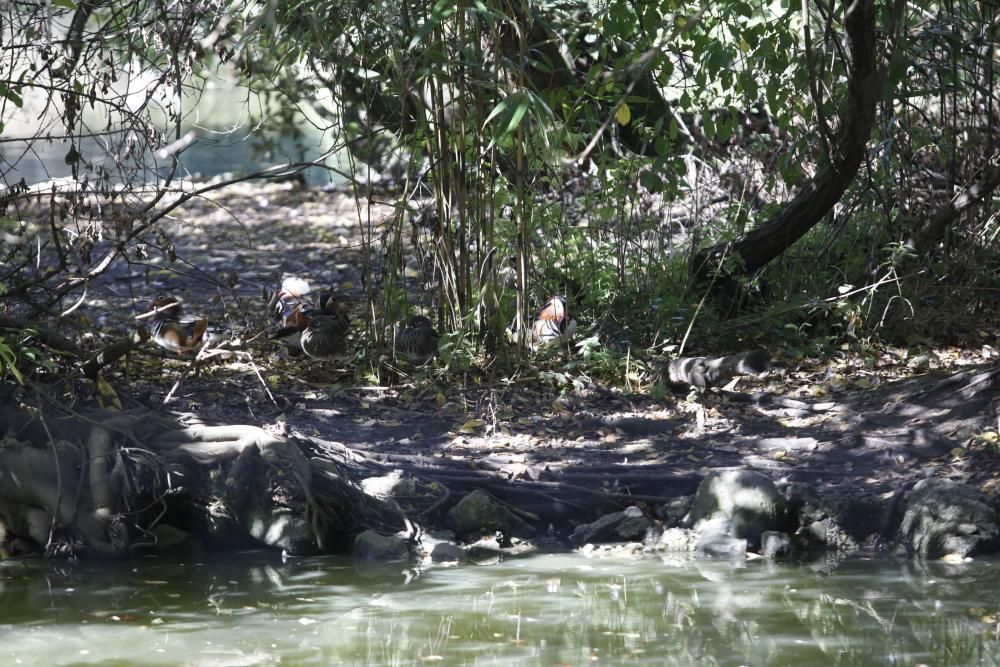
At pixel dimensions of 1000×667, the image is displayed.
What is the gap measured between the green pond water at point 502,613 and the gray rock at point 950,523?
13 cm

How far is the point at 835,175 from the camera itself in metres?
8.25

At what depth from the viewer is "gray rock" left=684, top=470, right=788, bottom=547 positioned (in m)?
5.97

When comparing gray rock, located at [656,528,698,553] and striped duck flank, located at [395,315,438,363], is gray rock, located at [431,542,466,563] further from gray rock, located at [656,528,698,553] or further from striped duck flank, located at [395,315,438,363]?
striped duck flank, located at [395,315,438,363]

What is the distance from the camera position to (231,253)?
12.0 meters

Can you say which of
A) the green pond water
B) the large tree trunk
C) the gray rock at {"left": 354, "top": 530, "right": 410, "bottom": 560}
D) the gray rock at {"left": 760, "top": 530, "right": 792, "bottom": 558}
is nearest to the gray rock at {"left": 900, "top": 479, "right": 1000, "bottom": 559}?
the green pond water

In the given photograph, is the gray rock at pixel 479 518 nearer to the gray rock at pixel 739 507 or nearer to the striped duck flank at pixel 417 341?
the gray rock at pixel 739 507

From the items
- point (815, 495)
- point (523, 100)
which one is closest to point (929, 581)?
point (815, 495)

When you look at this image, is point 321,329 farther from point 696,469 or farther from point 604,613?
point 604,613

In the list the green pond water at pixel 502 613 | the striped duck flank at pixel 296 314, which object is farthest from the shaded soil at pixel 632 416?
the green pond water at pixel 502 613

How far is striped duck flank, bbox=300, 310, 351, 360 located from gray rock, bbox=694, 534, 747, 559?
3115mm

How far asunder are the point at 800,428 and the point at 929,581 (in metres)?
2.01

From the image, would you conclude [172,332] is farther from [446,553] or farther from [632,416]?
[632,416]

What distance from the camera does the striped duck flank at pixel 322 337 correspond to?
8.04m

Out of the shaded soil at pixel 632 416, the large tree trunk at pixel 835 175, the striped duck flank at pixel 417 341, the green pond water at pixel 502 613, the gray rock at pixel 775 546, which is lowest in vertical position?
the green pond water at pixel 502 613
